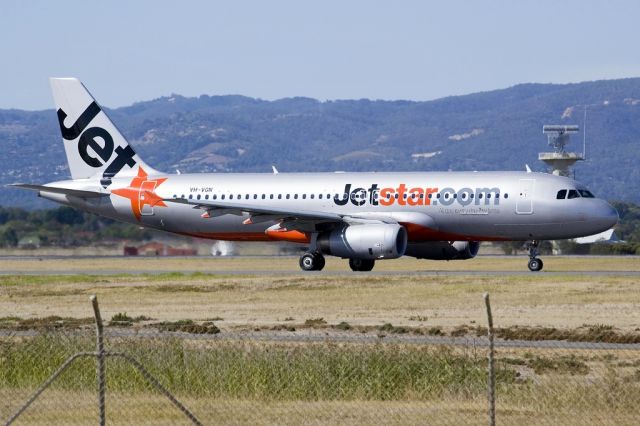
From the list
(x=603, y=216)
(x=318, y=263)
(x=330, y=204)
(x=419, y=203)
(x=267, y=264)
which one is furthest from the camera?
(x=267, y=264)

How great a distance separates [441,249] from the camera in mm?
54031

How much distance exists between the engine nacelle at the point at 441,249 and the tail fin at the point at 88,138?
13.0 meters

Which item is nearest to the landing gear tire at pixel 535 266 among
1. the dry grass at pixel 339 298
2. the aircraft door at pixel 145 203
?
the dry grass at pixel 339 298

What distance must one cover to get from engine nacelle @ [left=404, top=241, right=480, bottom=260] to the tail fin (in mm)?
13039

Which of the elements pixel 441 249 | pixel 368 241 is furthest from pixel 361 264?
pixel 441 249

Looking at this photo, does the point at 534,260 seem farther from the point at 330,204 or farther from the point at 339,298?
the point at 339,298

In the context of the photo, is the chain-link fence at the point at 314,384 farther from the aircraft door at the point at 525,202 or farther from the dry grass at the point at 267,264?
the dry grass at the point at 267,264

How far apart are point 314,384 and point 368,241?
1153 inches

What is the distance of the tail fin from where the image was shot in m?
59.8

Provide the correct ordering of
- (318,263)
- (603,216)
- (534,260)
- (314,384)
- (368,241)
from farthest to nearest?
(318,263)
(534,260)
(603,216)
(368,241)
(314,384)

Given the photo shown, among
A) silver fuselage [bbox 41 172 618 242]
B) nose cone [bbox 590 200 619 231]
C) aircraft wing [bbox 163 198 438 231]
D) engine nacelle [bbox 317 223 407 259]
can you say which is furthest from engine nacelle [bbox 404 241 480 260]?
nose cone [bbox 590 200 619 231]

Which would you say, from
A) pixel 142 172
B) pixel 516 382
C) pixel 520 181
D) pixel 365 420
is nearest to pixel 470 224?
pixel 520 181

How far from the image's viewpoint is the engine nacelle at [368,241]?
4941 centimetres

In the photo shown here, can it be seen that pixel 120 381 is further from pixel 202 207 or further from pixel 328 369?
pixel 202 207
